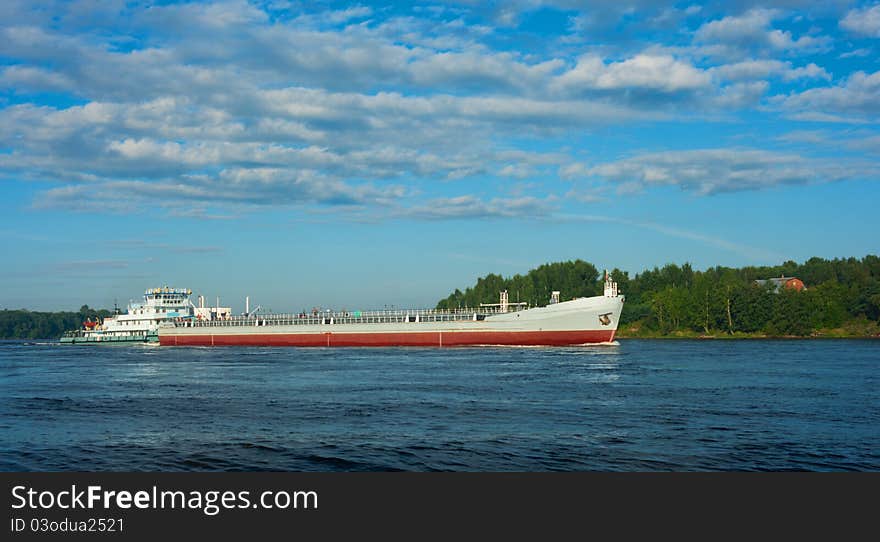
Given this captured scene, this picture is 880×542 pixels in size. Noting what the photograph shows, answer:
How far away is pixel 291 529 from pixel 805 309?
385ft

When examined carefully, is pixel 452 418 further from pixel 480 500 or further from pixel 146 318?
pixel 146 318

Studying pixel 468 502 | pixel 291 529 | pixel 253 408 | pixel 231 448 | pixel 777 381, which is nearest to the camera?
pixel 291 529

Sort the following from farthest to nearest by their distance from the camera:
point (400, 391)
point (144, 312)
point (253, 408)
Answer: point (144, 312) < point (400, 391) < point (253, 408)

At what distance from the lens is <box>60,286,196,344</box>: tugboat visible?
110250 mm

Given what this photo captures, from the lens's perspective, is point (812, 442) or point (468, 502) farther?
point (812, 442)

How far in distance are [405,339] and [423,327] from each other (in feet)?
9.90

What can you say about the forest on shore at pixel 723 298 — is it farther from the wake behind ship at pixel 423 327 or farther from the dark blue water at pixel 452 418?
the dark blue water at pixel 452 418

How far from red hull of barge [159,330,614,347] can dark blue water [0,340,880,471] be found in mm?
24488

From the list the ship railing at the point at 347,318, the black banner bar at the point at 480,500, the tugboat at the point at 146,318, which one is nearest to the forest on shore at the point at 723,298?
the ship railing at the point at 347,318

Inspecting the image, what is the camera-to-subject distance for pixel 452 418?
28719 mm

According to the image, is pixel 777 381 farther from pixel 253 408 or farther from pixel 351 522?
pixel 351 522

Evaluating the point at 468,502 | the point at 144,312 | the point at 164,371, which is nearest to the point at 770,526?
the point at 468,502

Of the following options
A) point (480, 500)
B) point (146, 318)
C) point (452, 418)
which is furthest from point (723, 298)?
point (480, 500)

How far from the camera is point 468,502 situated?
15.4 metres
